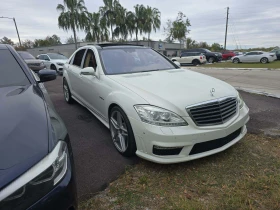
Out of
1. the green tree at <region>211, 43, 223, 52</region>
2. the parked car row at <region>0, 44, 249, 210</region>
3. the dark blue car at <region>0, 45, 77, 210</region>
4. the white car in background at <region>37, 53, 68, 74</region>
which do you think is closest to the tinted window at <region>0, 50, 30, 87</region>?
the parked car row at <region>0, 44, 249, 210</region>

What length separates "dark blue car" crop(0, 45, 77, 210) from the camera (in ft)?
3.94

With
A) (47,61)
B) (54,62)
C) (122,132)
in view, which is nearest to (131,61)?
(122,132)

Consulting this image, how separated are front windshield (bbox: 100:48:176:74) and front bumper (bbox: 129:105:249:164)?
1291 mm

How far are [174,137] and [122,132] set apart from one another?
2.84ft

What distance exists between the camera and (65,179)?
1.43m

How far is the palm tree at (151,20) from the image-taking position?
134 feet

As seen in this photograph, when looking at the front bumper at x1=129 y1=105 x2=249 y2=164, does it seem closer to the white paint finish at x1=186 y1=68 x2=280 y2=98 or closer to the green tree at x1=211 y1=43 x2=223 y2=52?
the white paint finish at x1=186 y1=68 x2=280 y2=98

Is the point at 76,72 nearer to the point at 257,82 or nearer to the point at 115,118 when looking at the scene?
the point at 115,118

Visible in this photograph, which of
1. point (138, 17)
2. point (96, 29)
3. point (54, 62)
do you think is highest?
point (138, 17)

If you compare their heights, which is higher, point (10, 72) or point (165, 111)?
point (10, 72)

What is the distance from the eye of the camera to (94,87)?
360 centimetres

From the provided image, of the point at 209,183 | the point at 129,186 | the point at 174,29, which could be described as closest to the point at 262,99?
the point at 209,183

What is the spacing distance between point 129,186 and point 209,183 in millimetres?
910

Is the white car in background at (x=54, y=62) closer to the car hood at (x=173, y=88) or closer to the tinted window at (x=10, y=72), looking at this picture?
the tinted window at (x=10, y=72)
